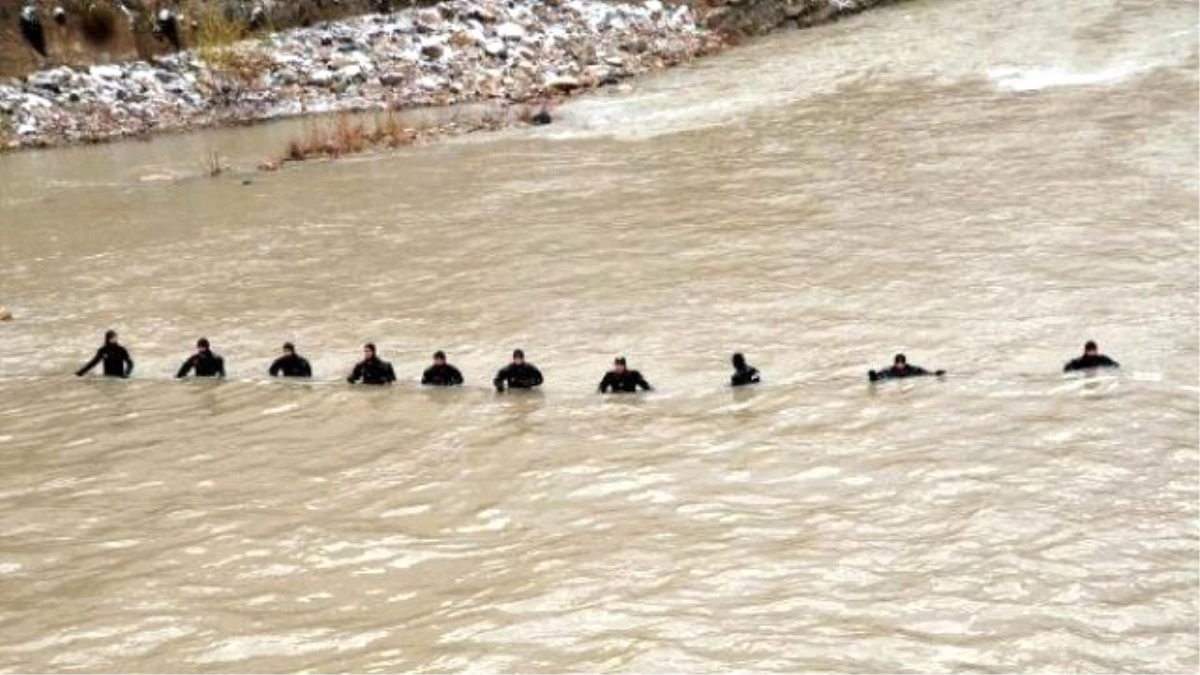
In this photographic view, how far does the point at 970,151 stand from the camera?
27078mm

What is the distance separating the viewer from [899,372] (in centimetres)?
1470

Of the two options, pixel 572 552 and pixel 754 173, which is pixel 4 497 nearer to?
pixel 572 552

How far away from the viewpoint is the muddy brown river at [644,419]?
987 centimetres

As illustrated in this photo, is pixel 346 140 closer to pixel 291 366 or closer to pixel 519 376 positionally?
pixel 291 366

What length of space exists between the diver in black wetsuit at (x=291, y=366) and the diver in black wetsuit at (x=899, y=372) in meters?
7.19

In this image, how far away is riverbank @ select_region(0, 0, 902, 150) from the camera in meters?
41.4

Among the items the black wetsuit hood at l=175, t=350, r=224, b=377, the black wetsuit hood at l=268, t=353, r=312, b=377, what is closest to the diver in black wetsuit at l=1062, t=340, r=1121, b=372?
the black wetsuit hood at l=268, t=353, r=312, b=377

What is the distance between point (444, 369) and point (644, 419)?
9.86 ft

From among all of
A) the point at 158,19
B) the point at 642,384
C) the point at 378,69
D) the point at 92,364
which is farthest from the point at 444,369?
the point at 158,19

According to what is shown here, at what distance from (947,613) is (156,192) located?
2605 cm

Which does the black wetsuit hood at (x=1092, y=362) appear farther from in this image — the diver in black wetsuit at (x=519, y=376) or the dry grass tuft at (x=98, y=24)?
the dry grass tuft at (x=98, y=24)

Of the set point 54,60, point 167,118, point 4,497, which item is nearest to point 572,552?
point 4,497

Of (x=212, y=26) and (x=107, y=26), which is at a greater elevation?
(x=107, y=26)

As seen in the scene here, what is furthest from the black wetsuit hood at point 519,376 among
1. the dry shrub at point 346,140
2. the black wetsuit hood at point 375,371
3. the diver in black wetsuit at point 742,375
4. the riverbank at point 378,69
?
the riverbank at point 378,69
